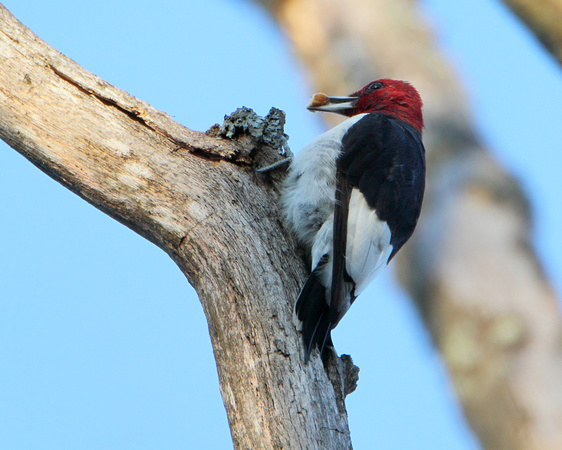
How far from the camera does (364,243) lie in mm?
2471

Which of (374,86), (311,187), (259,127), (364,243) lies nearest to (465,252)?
(364,243)

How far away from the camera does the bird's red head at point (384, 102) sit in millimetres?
3395

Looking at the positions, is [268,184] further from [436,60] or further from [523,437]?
[436,60]

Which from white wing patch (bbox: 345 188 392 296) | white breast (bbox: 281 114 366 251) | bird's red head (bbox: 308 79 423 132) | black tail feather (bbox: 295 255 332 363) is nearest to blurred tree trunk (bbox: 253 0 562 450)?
bird's red head (bbox: 308 79 423 132)

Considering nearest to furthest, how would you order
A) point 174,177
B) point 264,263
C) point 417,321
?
point 264,263 < point 174,177 < point 417,321

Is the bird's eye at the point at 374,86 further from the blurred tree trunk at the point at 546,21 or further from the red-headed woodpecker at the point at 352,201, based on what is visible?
the blurred tree trunk at the point at 546,21

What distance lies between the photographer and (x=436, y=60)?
3879 millimetres

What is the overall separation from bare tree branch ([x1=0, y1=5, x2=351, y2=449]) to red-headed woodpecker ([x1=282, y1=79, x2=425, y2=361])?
11 cm

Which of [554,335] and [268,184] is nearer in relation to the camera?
[268,184]

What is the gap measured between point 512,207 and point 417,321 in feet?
2.43

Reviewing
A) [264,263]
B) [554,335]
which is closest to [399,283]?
[554,335]

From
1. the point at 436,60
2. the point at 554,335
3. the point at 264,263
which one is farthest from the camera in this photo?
the point at 436,60

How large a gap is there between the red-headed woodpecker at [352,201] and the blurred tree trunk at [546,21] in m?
0.75

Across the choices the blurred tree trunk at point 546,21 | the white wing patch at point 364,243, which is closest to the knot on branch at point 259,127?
the white wing patch at point 364,243
